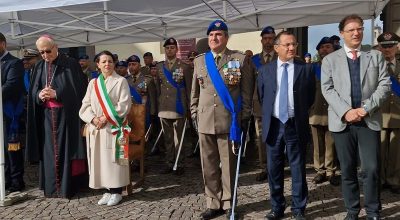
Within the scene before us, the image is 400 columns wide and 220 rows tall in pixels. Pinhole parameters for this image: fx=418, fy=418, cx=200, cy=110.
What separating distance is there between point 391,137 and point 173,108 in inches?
117

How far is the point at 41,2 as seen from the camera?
4262mm

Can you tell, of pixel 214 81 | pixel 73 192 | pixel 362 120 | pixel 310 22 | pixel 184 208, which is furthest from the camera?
pixel 310 22

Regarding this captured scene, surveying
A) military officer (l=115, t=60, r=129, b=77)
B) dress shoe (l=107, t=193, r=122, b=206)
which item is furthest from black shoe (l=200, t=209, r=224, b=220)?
military officer (l=115, t=60, r=129, b=77)

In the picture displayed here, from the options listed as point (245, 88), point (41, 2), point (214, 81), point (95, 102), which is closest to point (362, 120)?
point (245, 88)

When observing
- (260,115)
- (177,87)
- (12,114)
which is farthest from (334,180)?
(12,114)

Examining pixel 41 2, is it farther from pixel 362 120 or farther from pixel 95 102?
pixel 362 120

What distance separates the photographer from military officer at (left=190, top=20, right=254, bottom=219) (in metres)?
4.14

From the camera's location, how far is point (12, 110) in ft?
17.7

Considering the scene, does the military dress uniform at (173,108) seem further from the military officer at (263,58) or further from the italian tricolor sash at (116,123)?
the italian tricolor sash at (116,123)

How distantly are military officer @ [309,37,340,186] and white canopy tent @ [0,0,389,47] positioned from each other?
771 millimetres

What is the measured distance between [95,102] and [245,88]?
1770 mm

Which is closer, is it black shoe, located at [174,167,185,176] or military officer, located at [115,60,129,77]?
black shoe, located at [174,167,185,176]

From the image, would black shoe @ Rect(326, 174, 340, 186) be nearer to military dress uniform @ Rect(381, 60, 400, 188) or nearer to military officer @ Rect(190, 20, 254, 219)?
military dress uniform @ Rect(381, 60, 400, 188)

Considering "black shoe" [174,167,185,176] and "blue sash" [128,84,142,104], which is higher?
"blue sash" [128,84,142,104]
